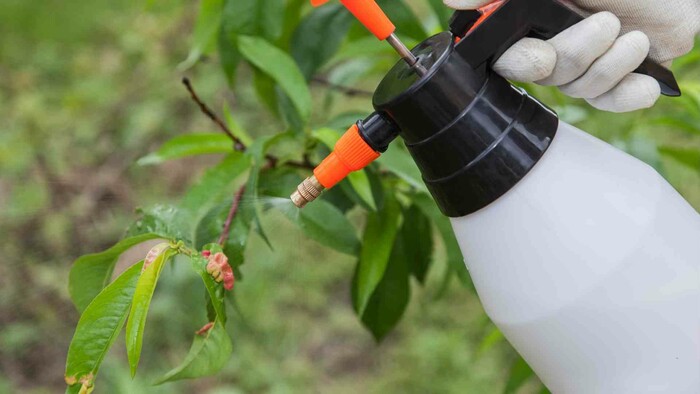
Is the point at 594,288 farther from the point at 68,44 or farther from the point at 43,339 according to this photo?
the point at 68,44

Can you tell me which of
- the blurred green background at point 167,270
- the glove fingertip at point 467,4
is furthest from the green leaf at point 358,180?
the blurred green background at point 167,270

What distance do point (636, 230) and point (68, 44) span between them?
2.51 m

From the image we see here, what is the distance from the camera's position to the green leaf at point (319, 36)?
1021 millimetres

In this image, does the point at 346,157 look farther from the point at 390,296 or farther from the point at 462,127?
the point at 390,296

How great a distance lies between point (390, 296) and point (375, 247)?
0.17 meters

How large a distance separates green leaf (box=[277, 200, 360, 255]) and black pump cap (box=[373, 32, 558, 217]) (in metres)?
0.27

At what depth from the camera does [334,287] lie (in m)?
2.14

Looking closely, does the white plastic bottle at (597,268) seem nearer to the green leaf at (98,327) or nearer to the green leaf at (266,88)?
the green leaf at (98,327)

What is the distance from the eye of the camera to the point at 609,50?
0.64 m

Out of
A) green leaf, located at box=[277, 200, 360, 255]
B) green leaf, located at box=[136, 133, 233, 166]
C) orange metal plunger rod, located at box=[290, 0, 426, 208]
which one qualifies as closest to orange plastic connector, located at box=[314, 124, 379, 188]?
orange metal plunger rod, located at box=[290, 0, 426, 208]

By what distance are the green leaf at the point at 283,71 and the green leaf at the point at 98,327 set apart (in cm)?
35

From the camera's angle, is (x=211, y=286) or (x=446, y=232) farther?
(x=446, y=232)

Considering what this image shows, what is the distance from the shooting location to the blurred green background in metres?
1.91

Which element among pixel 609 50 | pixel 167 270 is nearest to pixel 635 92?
pixel 609 50
